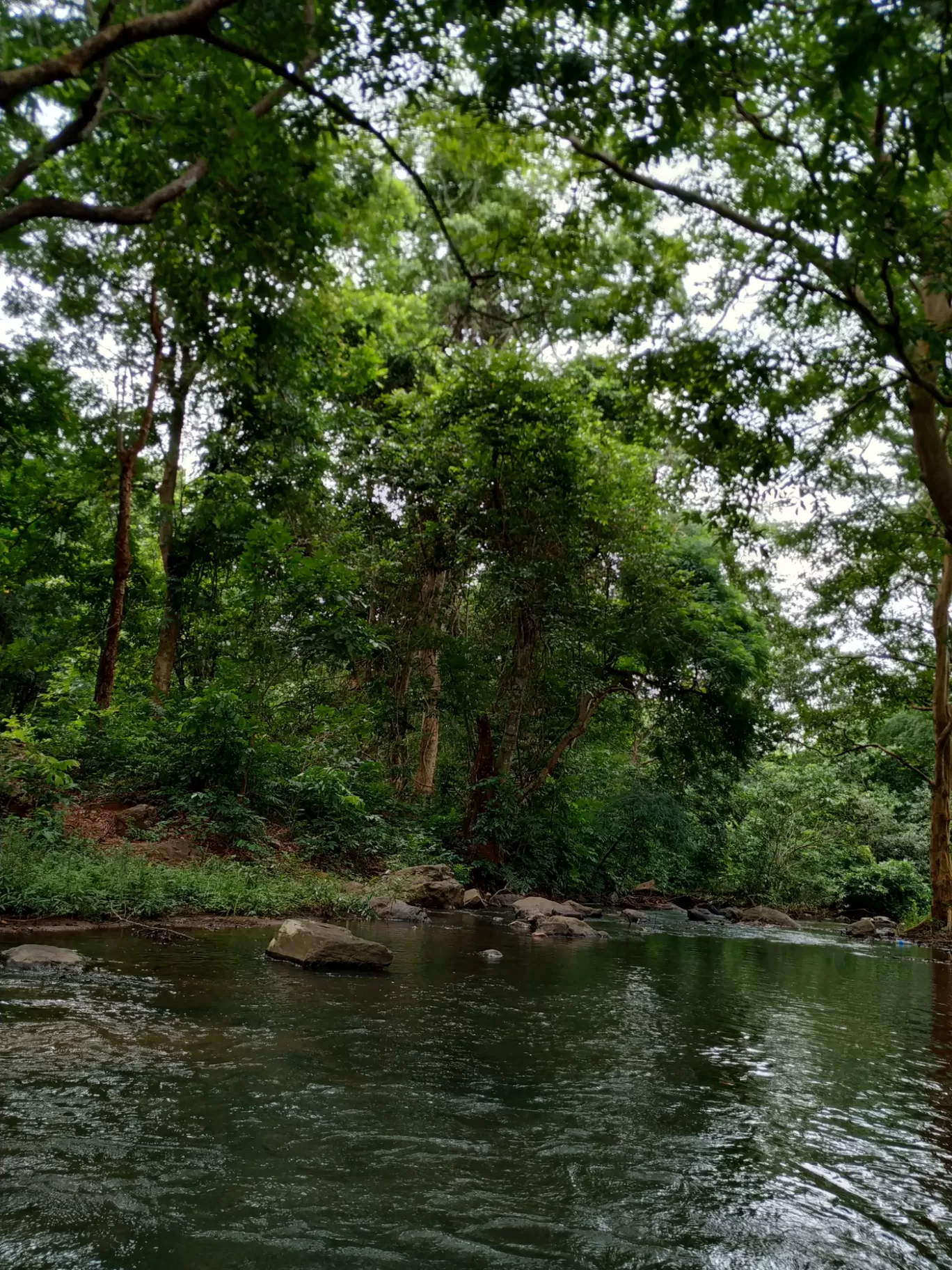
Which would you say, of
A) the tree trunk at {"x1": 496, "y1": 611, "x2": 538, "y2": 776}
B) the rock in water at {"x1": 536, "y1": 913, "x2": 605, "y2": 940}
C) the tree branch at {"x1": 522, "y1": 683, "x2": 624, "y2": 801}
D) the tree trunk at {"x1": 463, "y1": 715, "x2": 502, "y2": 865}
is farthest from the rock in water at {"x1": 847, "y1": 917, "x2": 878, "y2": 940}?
the rock in water at {"x1": 536, "y1": 913, "x2": 605, "y2": 940}

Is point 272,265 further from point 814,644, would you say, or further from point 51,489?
point 814,644

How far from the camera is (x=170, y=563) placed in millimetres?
15742

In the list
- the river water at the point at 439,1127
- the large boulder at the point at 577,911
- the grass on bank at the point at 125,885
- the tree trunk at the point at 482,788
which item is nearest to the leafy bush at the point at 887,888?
the large boulder at the point at 577,911

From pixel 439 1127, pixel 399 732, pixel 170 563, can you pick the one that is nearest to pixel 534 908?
pixel 399 732

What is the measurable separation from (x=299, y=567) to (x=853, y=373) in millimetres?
9057

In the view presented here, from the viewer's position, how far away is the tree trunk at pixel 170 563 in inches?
599

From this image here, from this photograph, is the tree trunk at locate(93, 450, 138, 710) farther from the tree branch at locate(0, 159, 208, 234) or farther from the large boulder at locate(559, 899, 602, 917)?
the tree branch at locate(0, 159, 208, 234)

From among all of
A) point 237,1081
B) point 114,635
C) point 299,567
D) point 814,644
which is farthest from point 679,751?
point 237,1081

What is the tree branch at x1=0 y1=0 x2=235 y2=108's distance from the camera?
13.8 ft

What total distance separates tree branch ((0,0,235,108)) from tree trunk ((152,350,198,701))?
11.1 meters

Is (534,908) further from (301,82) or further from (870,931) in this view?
(301,82)

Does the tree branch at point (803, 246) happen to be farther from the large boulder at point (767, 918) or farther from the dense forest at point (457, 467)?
the large boulder at point (767, 918)

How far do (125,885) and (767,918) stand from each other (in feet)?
53.9

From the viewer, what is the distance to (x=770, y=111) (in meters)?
6.46
